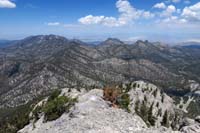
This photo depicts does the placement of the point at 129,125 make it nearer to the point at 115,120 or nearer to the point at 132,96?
the point at 115,120

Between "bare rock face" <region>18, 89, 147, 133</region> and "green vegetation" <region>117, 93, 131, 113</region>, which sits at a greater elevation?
"bare rock face" <region>18, 89, 147, 133</region>

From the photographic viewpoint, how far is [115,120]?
5897 centimetres

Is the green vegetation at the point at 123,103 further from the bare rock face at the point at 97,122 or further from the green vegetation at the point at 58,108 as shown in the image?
the bare rock face at the point at 97,122

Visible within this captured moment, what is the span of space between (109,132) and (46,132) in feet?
46.6

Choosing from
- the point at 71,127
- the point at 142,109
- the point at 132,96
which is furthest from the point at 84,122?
the point at 132,96

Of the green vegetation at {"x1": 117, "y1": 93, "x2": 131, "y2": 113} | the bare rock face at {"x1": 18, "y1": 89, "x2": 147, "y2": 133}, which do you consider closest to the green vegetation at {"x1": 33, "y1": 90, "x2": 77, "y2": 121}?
the bare rock face at {"x1": 18, "y1": 89, "x2": 147, "y2": 133}

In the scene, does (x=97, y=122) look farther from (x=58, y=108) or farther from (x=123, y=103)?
(x=123, y=103)

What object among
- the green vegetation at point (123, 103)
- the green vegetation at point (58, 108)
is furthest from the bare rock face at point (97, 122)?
the green vegetation at point (123, 103)

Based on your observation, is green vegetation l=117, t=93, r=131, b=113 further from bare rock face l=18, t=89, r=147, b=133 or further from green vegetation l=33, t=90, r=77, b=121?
bare rock face l=18, t=89, r=147, b=133

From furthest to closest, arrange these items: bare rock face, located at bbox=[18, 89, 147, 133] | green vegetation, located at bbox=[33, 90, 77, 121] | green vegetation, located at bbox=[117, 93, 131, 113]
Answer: green vegetation, located at bbox=[117, 93, 131, 113] < green vegetation, located at bbox=[33, 90, 77, 121] < bare rock face, located at bbox=[18, 89, 147, 133]

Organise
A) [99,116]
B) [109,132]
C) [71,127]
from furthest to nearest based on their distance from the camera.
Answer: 1. [99,116]
2. [71,127]
3. [109,132]

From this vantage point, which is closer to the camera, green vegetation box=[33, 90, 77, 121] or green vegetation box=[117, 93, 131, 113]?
green vegetation box=[33, 90, 77, 121]

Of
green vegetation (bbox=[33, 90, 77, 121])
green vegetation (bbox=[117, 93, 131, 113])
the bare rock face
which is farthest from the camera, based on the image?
green vegetation (bbox=[117, 93, 131, 113])

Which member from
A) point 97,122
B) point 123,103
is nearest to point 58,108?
point 123,103
